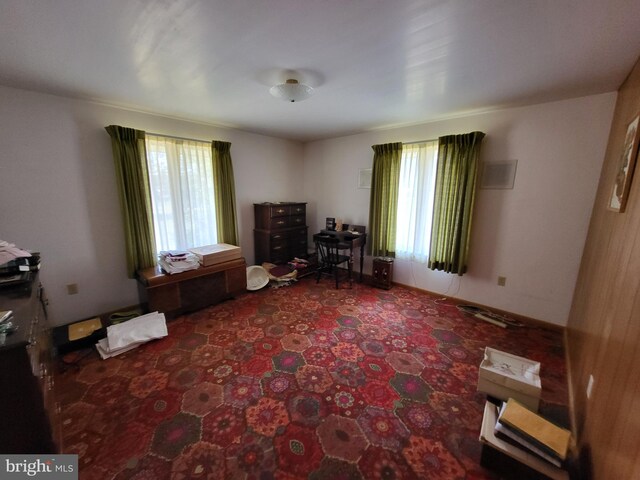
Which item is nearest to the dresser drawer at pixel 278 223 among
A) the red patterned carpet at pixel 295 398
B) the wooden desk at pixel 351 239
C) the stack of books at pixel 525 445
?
the wooden desk at pixel 351 239

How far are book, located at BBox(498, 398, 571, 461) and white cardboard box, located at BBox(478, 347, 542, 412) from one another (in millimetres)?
216

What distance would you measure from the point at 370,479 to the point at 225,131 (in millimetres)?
3878

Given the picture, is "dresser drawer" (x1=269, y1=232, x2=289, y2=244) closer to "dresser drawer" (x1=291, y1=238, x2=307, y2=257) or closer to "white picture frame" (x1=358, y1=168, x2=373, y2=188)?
"dresser drawer" (x1=291, y1=238, x2=307, y2=257)

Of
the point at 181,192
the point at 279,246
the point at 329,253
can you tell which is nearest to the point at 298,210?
the point at 279,246

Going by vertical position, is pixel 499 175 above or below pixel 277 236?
above

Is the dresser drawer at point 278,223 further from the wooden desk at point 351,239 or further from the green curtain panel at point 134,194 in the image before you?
the green curtain panel at point 134,194

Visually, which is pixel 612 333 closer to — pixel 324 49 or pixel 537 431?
pixel 537 431

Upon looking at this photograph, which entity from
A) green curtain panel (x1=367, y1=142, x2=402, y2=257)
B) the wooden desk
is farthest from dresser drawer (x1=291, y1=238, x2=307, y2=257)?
green curtain panel (x1=367, y1=142, x2=402, y2=257)

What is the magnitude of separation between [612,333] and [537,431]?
0.59 metres

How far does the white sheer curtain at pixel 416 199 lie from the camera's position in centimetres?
312

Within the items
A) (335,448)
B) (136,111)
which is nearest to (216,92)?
(136,111)

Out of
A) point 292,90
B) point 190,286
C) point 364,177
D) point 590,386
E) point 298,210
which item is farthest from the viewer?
point 298,210

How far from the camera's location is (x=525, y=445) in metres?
1.15

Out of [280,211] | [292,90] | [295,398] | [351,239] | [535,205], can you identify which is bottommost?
[295,398]
